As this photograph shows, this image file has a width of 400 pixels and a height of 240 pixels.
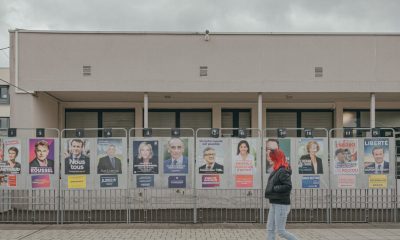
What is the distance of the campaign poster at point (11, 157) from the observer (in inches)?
451

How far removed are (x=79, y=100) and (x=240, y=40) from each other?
6372 mm

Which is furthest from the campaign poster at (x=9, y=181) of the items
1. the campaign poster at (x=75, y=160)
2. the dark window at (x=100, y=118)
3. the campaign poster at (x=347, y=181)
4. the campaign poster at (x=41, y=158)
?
the campaign poster at (x=347, y=181)

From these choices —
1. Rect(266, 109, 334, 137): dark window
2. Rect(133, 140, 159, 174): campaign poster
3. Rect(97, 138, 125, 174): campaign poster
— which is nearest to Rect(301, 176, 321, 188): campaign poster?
Rect(133, 140, 159, 174): campaign poster

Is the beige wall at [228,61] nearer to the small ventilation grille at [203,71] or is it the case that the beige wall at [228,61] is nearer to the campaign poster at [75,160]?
the small ventilation grille at [203,71]

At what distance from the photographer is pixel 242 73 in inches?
574

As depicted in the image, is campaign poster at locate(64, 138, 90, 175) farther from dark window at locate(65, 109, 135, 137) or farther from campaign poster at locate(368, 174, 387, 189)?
campaign poster at locate(368, 174, 387, 189)

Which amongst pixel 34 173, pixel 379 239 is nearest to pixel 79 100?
pixel 34 173

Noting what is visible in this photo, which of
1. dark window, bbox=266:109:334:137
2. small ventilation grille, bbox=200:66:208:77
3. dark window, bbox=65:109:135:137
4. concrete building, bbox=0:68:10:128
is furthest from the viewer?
concrete building, bbox=0:68:10:128

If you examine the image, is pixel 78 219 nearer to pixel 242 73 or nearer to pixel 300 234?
pixel 300 234

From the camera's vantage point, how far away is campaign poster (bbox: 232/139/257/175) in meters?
11.5

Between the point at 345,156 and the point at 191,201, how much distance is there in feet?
13.4

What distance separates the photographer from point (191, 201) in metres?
11.9

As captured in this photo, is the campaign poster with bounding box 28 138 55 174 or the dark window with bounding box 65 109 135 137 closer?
the campaign poster with bounding box 28 138 55 174

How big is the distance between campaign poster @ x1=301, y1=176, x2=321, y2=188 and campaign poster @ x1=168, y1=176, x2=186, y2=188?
9.86ft
